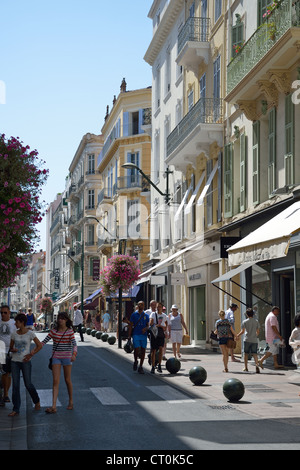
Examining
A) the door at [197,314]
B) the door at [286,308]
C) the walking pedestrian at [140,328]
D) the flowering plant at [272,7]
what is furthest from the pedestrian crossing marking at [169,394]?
the door at [197,314]

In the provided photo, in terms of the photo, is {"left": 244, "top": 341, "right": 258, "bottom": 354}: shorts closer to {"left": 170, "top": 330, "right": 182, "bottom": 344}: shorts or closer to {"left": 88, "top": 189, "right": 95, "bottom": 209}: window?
{"left": 170, "top": 330, "right": 182, "bottom": 344}: shorts

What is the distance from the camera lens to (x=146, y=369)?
20.3m

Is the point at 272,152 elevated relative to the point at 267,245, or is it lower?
elevated

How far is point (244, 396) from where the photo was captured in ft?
46.8

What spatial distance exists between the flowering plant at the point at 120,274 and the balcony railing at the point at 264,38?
11.6m

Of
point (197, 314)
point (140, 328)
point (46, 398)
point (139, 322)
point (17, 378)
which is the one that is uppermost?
point (197, 314)

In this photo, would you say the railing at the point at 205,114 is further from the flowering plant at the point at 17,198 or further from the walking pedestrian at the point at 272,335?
the flowering plant at the point at 17,198

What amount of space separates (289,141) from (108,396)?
28.4 ft

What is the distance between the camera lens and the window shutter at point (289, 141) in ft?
63.6

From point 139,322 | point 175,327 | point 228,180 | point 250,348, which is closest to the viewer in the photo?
point 139,322

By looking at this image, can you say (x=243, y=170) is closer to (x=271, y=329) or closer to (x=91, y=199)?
(x=271, y=329)

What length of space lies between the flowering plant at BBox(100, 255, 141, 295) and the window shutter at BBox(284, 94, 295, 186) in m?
14.5

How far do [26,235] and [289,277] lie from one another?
893 centimetres

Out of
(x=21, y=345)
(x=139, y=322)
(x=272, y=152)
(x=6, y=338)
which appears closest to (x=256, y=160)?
(x=272, y=152)
